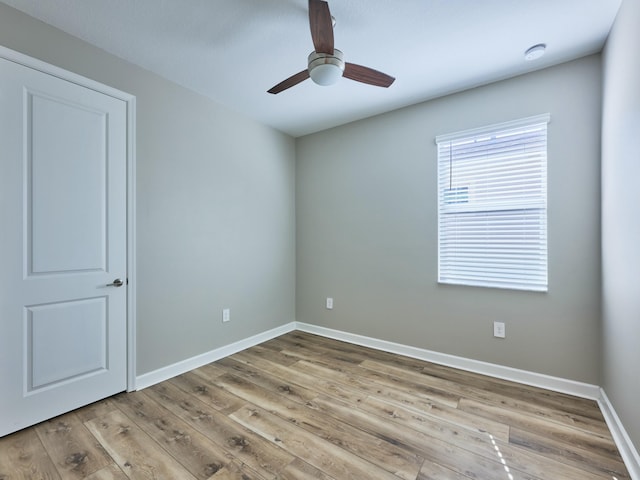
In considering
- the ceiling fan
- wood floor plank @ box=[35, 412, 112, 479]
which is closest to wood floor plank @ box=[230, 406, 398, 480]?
wood floor plank @ box=[35, 412, 112, 479]

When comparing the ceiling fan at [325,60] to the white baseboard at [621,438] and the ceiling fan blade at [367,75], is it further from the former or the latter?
the white baseboard at [621,438]

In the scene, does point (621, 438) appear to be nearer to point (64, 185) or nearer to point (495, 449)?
point (495, 449)

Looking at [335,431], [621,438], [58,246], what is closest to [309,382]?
[335,431]

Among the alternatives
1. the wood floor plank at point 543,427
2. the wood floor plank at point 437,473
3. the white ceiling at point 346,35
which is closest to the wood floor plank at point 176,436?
the wood floor plank at point 437,473

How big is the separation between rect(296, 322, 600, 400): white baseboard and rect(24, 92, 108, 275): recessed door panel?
2561 mm

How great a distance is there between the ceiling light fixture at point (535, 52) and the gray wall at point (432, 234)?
280 millimetres

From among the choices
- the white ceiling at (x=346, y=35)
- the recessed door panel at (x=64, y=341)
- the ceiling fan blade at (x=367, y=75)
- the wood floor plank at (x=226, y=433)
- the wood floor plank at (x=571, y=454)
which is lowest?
the wood floor plank at (x=226, y=433)

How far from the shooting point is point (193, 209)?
9.10ft

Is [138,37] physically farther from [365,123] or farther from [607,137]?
[607,137]

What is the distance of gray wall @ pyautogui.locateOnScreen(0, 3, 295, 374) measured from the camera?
227cm

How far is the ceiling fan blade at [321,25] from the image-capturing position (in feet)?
4.84

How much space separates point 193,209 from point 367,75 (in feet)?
6.19

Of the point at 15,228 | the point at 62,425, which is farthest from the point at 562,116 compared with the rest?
the point at 62,425

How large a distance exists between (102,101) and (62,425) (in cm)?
221
